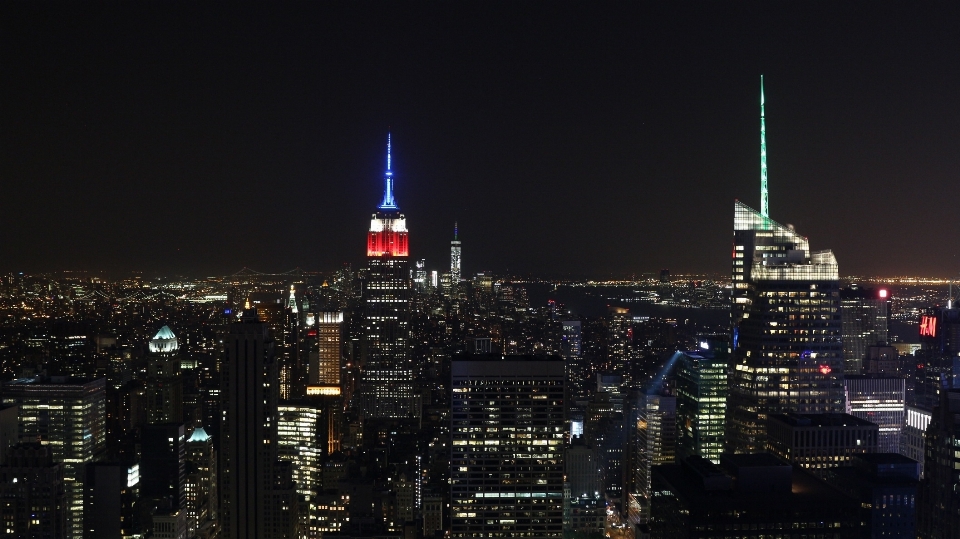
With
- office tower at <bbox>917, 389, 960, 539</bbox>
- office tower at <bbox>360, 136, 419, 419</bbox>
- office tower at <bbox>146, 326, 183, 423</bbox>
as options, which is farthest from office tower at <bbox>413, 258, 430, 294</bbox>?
office tower at <bbox>917, 389, 960, 539</bbox>

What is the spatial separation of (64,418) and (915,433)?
1662 centimetres

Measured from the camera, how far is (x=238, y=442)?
61.4 feet

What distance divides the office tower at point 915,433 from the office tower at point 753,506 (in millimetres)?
5455

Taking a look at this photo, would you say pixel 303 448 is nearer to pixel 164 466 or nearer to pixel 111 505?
pixel 164 466

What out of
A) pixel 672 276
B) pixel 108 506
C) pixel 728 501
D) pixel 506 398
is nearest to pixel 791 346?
pixel 672 276

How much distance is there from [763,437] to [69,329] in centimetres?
1353

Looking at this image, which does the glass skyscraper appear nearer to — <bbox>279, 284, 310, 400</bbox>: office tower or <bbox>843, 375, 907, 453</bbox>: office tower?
<bbox>843, 375, 907, 453</bbox>: office tower

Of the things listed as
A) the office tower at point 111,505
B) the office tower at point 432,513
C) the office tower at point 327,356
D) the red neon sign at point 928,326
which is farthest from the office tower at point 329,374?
the red neon sign at point 928,326

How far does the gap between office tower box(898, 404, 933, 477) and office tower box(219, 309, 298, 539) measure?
11.4 m

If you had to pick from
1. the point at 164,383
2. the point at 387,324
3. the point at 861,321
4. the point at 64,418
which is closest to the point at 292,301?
the point at 164,383

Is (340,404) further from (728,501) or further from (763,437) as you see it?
(728,501)

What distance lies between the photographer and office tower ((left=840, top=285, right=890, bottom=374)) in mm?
20328

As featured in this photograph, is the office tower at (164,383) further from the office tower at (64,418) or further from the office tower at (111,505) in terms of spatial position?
the office tower at (111,505)

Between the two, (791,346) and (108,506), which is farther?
(791,346)
